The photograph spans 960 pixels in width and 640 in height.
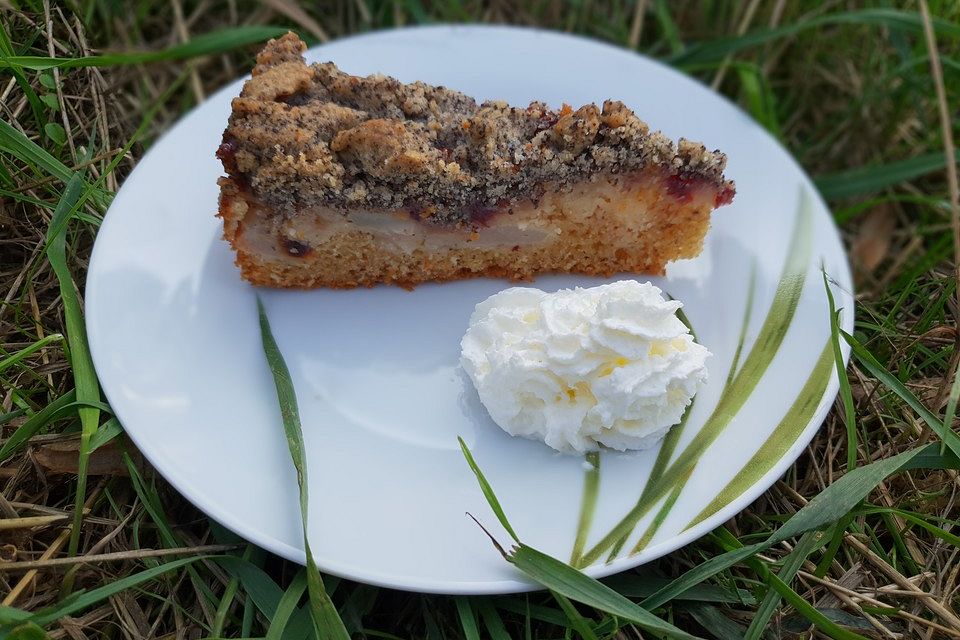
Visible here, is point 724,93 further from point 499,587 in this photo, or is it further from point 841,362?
point 499,587

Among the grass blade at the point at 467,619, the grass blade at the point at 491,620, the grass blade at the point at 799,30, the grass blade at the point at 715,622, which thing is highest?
the grass blade at the point at 799,30

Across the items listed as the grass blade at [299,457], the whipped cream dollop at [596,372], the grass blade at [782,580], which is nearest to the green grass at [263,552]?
the grass blade at [782,580]

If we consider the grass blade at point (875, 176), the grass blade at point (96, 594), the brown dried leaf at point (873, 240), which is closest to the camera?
the grass blade at point (96, 594)

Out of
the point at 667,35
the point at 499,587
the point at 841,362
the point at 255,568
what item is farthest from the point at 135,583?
the point at 667,35

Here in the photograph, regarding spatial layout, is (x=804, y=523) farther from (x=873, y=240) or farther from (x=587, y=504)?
(x=873, y=240)

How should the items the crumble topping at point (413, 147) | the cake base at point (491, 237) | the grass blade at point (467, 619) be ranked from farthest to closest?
the cake base at point (491, 237)
the crumble topping at point (413, 147)
the grass blade at point (467, 619)

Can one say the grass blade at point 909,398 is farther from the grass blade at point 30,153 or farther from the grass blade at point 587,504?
the grass blade at point 30,153

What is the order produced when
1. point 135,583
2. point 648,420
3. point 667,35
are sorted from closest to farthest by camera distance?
point 135,583, point 648,420, point 667,35
